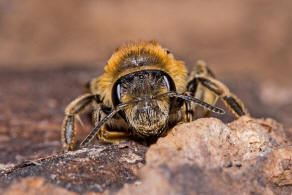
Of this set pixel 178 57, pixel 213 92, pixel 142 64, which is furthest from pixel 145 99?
pixel 178 57

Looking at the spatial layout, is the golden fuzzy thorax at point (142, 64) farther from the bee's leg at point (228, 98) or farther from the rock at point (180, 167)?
the rock at point (180, 167)

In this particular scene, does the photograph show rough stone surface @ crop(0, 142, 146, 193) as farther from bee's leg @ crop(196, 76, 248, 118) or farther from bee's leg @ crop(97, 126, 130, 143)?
bee's leg @ crop(196, 76, 248, 118)

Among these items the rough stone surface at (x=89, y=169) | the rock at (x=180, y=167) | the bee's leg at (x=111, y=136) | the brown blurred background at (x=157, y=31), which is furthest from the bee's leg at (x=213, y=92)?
the brown blurred background at (x=157, y=31)

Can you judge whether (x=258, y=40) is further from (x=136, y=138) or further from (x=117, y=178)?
(x=117, y=178)

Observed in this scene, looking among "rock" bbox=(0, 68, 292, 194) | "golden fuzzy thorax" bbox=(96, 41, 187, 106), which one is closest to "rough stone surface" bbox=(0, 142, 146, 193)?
"rock" bbox=(0, 68, 292, 194)

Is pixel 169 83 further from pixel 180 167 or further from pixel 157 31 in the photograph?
pixel 157 31

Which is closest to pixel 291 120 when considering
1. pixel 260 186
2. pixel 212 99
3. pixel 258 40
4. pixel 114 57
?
pixel 212 99
